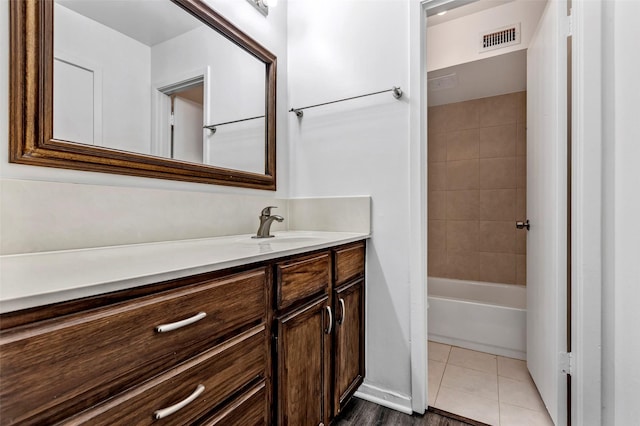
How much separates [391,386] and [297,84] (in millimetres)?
1765

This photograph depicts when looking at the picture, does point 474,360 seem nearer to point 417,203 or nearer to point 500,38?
point 417,203

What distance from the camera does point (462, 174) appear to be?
113 inches

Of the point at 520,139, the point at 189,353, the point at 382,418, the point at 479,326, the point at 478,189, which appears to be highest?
the point at 520,139

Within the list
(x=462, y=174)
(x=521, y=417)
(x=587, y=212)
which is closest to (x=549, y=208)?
(x=587, y=212)

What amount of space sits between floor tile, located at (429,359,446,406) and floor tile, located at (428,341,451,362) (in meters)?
0.06

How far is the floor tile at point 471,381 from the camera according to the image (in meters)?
1.60

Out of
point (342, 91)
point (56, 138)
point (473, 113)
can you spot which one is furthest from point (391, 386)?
point (473, 113)

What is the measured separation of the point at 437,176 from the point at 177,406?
2903 millimetres

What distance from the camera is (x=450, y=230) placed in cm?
293

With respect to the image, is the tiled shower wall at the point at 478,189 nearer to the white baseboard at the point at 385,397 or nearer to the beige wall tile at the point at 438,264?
the beige wall tile at the point at 438,264

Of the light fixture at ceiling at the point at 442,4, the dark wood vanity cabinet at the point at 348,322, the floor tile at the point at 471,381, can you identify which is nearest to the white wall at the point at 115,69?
the dark wood vanity cabinet at the point at 348,322

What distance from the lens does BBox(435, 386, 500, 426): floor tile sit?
4.60 feet

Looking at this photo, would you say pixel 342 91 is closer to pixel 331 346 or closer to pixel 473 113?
pixel 331 346

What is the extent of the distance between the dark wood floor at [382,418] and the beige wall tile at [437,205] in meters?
1.94
